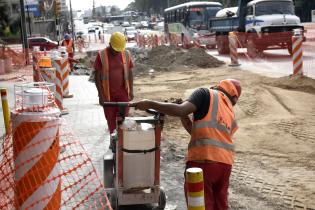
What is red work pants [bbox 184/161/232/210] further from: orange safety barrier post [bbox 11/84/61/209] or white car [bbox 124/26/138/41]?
white car [bbox 124/26/138/41]

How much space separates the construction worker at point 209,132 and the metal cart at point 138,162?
69cm

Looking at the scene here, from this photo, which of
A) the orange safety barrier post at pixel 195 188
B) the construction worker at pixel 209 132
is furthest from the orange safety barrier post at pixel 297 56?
the orange safety barrier post at pixel 195 188

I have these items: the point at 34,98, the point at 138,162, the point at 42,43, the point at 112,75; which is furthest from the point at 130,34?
the point at 34,98

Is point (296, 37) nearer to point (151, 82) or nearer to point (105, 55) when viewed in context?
point (151, 82)

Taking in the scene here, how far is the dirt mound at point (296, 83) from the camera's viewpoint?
12789 millimetres

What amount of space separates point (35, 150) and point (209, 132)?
1.45 m

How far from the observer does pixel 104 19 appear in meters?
140

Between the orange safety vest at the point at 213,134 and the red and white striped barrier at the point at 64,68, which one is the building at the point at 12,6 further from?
the orange safety vest at the point at 213,134

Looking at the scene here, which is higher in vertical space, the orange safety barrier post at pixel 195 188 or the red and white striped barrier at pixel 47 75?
the orange safety barrier post at pixel 195 188

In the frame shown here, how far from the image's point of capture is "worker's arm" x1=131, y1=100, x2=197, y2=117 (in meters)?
3.85

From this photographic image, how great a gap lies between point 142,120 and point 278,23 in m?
20.7

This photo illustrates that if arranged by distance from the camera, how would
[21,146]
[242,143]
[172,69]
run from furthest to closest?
[172,69]
[242,143]
[21,146]

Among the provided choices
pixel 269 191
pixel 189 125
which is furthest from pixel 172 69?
pixel 189 125

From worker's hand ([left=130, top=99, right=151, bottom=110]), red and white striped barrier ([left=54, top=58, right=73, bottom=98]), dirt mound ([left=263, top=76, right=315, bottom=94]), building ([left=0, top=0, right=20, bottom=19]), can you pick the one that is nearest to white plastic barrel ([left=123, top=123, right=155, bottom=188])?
worker's hand ([left=130, top=99, right=151, bottom=110])
